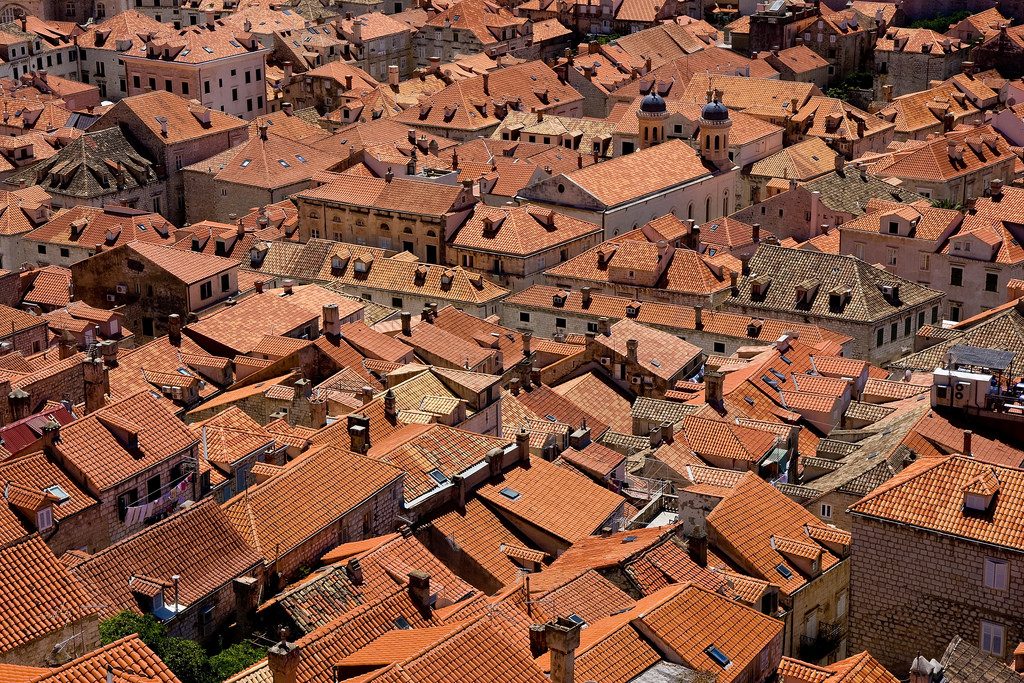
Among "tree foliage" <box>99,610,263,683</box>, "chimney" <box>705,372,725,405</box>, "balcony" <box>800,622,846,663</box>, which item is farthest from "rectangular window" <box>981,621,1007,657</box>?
"chimney" <box>705,372,725,405</box>

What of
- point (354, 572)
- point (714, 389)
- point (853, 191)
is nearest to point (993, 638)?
point (354, 572)

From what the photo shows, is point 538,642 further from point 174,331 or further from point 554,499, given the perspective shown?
point 174,331

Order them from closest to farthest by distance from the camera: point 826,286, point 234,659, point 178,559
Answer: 1. point 234,659
2. point 178,559
3. point 826,286

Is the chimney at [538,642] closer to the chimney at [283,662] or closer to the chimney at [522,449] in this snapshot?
the chimney at [283,662]

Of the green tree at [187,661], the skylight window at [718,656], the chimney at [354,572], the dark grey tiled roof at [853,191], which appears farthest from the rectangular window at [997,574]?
the dark grey tiled roof at [853,191]

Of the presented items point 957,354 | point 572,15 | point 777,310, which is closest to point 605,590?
point 957,354

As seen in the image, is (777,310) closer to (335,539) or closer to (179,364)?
(179,364)

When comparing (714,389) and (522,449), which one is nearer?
(522,449)
